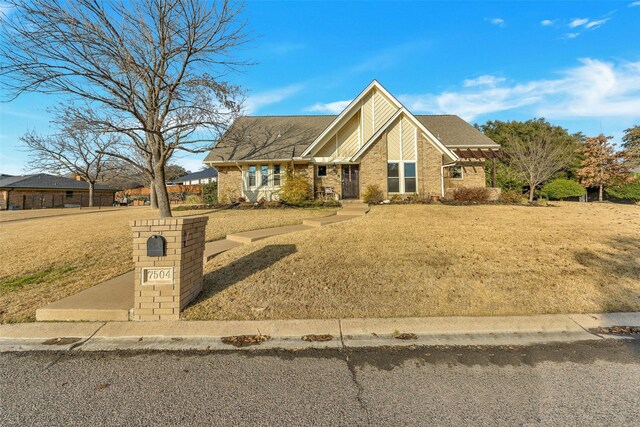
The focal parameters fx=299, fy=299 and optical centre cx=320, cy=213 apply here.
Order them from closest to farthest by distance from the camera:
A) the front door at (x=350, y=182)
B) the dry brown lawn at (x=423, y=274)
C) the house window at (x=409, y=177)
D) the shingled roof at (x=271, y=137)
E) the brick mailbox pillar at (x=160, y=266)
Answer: the brick mailbox pillar at (x=160, y=266)
the dry brown lawn at (x=423, y=274)
the house window at (x=409, y=177)
the front door at (x=350, y=182)
the shingled roof at (x=271, y=137)

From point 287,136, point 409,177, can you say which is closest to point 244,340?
point 409,177

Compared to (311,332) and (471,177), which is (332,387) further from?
(471,177)

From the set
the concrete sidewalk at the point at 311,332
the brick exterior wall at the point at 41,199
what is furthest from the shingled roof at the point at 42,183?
the concrete sidewalk at the point at 311,332

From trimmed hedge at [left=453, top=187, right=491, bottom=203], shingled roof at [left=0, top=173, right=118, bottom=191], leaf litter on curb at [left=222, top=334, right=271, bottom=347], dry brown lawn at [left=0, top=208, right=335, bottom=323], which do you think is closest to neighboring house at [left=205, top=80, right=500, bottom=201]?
trimmed hedge at [left=453, top=187, right=491, bottom=203]

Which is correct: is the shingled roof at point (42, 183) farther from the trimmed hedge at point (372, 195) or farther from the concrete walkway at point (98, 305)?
the concrete walkway at point (98, 305)

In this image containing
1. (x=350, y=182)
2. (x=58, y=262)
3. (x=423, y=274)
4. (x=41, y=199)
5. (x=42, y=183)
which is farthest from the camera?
(x=42, y=183)

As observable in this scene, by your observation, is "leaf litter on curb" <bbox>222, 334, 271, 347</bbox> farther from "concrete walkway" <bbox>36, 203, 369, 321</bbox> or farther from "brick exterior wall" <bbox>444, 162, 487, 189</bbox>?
"brick exterior wall" <bbox>444, 162, 487, 189</bbox>

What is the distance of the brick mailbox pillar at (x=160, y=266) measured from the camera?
399 centimetres

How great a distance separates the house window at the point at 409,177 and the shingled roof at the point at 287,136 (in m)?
4.45

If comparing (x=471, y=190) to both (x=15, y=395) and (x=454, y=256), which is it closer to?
(x=454, y=256)

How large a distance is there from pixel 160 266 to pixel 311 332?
2.20 metres

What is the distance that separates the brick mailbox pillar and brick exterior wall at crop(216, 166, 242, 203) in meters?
15.0

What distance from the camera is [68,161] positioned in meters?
30.7

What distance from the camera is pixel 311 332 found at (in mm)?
3750
